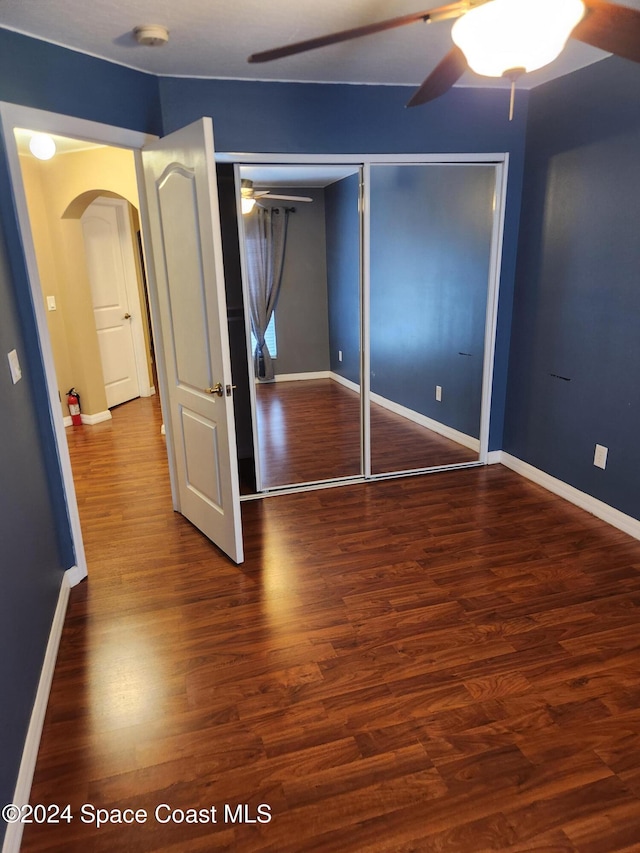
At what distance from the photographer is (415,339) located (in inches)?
187

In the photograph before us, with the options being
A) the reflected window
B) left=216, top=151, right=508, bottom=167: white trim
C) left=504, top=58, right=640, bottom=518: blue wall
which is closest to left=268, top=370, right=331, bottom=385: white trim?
the reflected window

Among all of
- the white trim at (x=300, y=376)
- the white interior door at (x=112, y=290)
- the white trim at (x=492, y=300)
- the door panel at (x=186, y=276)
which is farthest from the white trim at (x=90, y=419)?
the white trim at (x=492, y=300)

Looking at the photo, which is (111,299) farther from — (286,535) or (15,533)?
(15,533)

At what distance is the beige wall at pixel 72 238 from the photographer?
4664mm

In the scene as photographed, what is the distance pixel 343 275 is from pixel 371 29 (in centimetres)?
377

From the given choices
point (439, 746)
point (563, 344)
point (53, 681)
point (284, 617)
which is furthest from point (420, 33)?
point (53, 681)

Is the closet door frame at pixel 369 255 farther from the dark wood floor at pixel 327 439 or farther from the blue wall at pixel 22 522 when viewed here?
the blue wall at pixel 22 522

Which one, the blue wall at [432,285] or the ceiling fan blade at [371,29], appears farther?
the blue wall at [432,285]

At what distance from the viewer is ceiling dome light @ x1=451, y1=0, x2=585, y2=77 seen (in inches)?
48.3

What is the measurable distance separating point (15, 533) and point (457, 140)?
317cm

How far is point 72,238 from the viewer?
5.12 meters

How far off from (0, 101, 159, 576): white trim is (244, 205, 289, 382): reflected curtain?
2500 mm

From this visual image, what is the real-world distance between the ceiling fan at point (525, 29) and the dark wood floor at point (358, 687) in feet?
6.37

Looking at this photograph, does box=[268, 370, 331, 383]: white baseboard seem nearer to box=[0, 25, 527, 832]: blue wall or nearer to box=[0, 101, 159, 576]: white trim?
box=[0, 25, 527, 832]: blue wall
